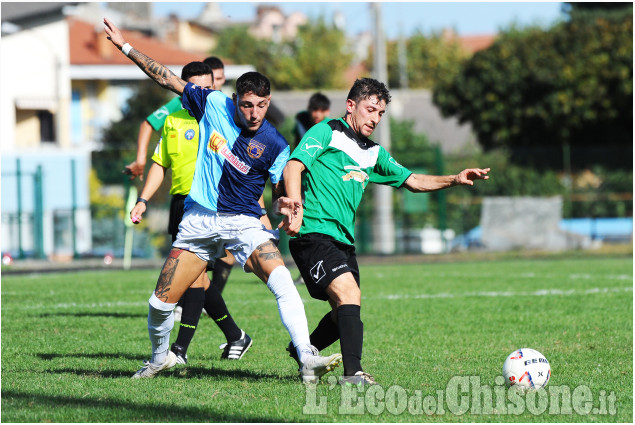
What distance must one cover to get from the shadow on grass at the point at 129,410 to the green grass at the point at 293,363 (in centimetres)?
1

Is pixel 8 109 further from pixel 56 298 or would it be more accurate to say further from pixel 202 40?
pixel 202 40

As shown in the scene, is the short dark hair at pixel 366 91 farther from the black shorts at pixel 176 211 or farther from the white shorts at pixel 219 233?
the black shorts at pixel 176 211

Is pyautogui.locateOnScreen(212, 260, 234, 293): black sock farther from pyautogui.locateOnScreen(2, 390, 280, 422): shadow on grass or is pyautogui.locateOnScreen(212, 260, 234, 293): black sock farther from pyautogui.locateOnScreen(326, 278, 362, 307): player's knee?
pyautogui.locateOnScreen(2, 390, 280, 422): shadow on grass

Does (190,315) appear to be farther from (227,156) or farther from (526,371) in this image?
(526,371)

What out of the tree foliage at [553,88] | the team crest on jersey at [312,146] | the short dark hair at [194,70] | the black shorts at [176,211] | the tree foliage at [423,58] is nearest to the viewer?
the team crest on jersey at [312,146]

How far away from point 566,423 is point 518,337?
339 cm

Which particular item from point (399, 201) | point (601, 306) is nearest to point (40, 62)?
point (399, 201)

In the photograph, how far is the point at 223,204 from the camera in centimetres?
621

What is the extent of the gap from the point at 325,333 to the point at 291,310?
503 millimetres

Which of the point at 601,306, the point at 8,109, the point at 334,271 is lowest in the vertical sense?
the point at 601,306

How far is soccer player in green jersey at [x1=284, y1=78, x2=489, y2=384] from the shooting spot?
591 cm

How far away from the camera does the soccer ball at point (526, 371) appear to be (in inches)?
226

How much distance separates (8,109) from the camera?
35062mm

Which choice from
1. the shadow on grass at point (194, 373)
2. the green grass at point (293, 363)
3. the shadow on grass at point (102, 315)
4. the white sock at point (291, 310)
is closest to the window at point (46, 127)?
the green grass at point (293, 363)
